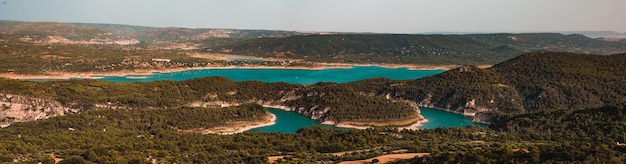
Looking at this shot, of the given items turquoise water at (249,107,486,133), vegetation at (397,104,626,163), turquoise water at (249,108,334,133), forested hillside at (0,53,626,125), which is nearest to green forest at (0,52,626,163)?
vegetation at (397,104,626,163)

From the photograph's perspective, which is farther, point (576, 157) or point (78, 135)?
point (78, 135)

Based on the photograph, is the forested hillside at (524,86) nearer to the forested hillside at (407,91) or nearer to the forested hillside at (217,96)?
the forested hillside at (407,91)

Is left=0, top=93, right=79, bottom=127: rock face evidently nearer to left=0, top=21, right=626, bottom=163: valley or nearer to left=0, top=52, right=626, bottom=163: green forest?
left=0, top=21, right=626, bottom=163: valley

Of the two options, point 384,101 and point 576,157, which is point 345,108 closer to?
point 384,101

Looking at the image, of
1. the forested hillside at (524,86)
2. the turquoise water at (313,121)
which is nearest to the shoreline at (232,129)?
the turquoise water at (313,121)

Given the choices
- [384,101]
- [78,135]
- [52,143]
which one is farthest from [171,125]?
[384,101]
